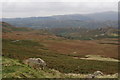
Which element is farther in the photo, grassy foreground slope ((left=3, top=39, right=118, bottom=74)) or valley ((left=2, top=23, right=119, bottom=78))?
valley ((left=2, top=23, right=119, bottom=78))


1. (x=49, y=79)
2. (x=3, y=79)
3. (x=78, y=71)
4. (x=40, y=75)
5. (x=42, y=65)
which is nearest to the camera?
(x=3, y=79)

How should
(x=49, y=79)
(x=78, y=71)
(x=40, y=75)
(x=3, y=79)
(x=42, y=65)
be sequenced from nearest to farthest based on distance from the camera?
(x=3, y=79), (x=49, y=79), (x=40, y=75), (x=42, y=65), (x=78, y=71)

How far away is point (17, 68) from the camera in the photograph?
21.2 metres

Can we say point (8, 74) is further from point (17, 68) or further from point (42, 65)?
point (42, 65)

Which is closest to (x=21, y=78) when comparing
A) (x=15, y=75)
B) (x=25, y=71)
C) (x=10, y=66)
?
(x=15, y=75)

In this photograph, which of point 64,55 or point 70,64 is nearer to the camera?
point 70,64

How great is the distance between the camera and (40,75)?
2080cm

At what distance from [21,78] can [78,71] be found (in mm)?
16341

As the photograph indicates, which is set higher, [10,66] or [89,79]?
[10,66]

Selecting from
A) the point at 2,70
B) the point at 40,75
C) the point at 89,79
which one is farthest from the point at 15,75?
the point at 89,79

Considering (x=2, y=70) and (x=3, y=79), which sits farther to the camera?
(x=2, y=70)

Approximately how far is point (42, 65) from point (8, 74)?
9586 millimetres

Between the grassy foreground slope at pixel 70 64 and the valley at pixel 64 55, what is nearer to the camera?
the grassy foreground slope at pixel 70 64

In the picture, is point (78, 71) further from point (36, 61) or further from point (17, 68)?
point (17, 68)
